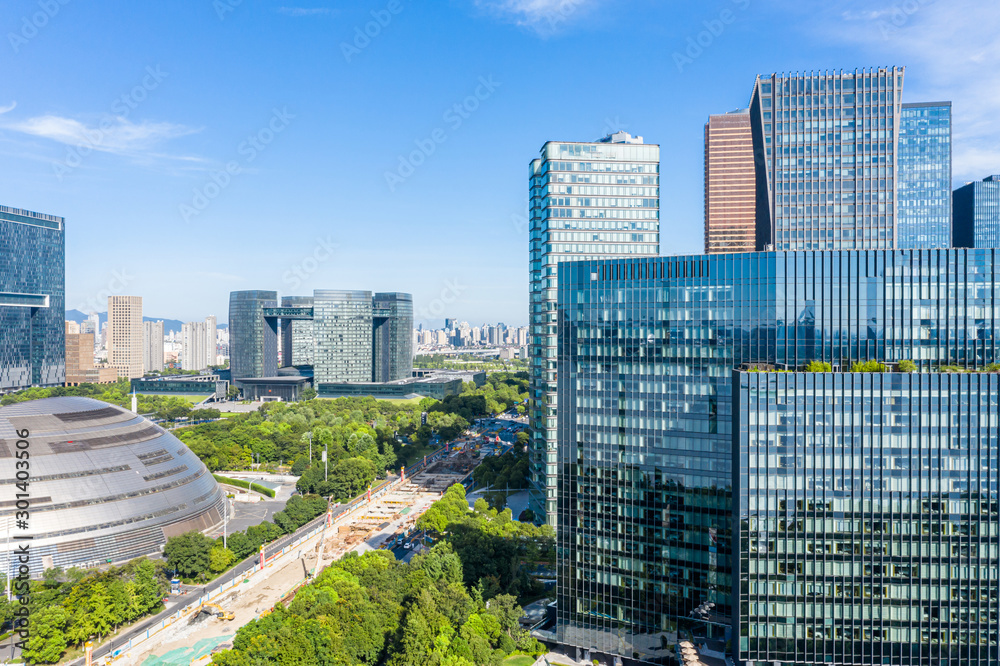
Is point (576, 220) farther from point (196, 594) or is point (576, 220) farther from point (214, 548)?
point (196, 594)

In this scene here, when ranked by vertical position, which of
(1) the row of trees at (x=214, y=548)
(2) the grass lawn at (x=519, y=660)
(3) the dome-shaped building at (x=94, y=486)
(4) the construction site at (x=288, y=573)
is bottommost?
(2) the grass lawn at (x=519, y=660)

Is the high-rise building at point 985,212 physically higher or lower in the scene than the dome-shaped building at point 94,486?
higher

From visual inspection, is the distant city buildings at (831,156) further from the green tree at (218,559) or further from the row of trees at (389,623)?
the green tree at (218,559)

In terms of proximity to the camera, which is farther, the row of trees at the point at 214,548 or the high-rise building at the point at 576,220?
the high-rise building at the point at 576,220

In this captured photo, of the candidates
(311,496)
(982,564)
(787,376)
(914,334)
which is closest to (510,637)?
(787,376)

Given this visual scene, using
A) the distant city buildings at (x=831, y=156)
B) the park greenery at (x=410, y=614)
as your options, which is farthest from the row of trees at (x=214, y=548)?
the distant city buildings at (x=831, y=156)

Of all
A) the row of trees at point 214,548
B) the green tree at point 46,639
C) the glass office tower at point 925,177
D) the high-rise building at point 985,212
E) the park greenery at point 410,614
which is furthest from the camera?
the high-rise building at point 985,212
